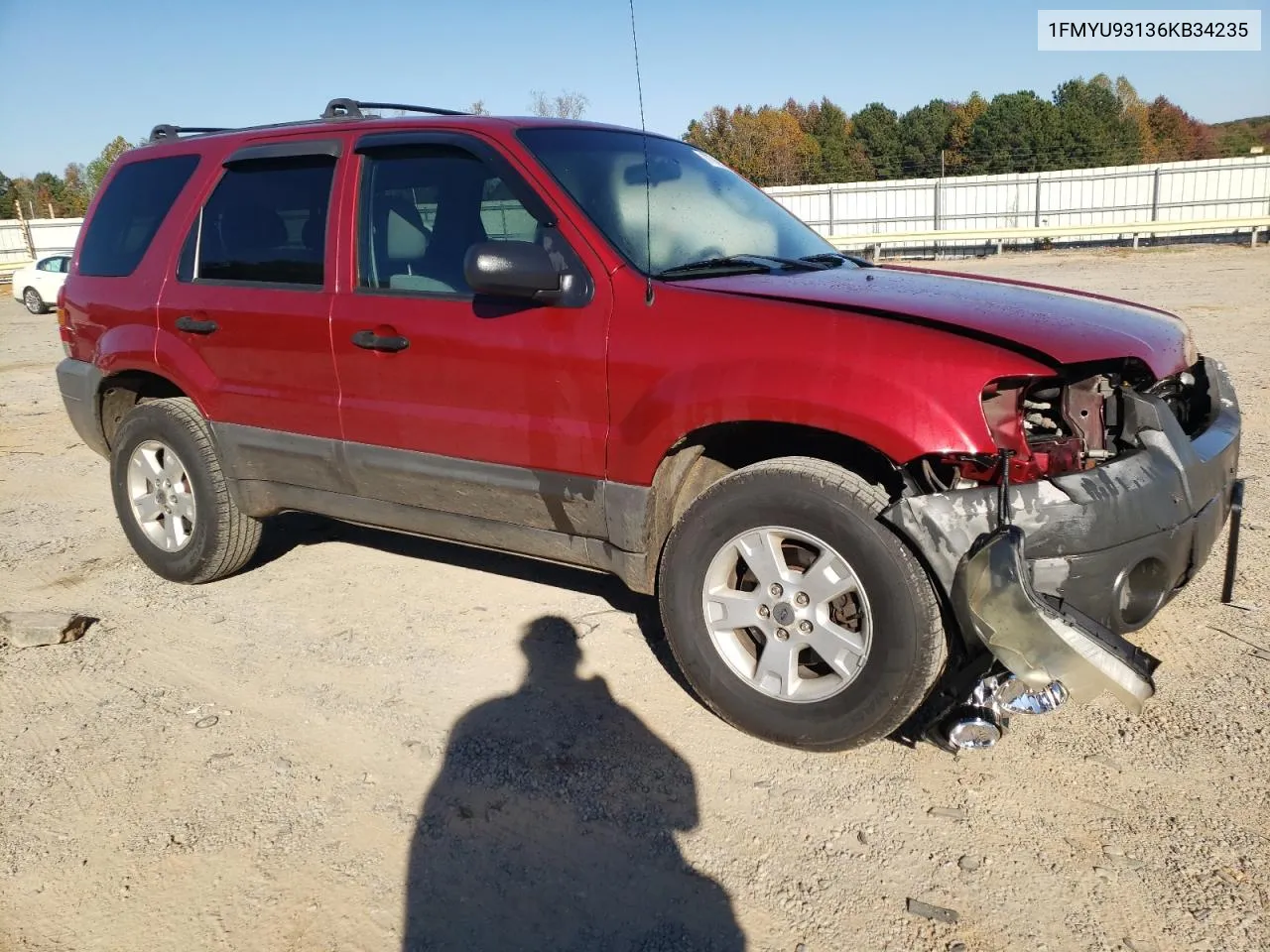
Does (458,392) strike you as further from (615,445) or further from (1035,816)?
(1035,816)

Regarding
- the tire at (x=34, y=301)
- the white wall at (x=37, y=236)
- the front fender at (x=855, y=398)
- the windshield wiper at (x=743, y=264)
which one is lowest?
the tire at (x=34, y=301)

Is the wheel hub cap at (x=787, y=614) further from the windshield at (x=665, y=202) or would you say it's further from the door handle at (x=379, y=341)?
the door handle at (x=379, y=341)

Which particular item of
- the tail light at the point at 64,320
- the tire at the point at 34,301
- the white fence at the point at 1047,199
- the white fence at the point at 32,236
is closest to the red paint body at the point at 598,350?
the tail light at the point at 64,320

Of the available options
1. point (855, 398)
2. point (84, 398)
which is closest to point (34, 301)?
point (84, 398)

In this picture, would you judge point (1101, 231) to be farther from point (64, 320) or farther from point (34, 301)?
point (64, 320)

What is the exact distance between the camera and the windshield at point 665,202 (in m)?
3.59

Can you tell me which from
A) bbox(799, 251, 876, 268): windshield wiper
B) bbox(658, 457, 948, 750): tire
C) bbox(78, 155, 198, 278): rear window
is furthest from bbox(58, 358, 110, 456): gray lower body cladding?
bbox(799, 251, 876, 268): windshield wiper

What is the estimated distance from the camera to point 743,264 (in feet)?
12.1

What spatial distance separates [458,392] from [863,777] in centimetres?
196

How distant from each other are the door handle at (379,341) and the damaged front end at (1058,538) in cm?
199

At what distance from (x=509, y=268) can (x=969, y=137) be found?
2061 inches

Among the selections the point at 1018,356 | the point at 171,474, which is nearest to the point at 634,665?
the point at 1018,356

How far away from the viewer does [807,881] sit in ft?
8.46

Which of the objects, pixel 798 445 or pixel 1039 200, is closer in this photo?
pixel 798 445
